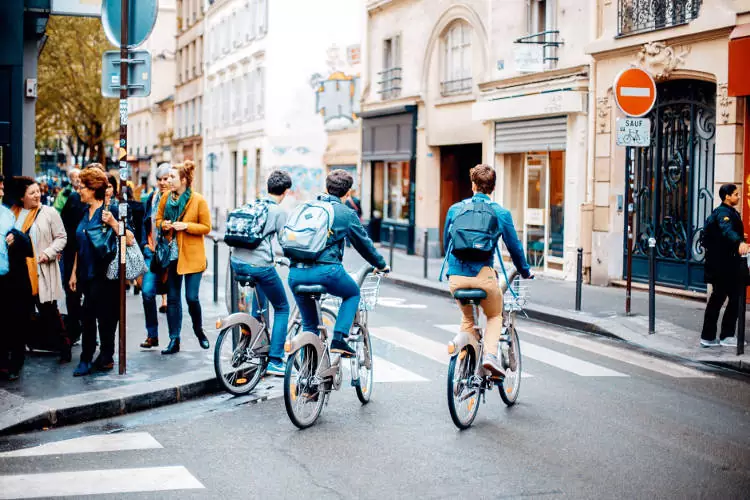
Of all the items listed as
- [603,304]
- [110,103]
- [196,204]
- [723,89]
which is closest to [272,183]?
[196,204]

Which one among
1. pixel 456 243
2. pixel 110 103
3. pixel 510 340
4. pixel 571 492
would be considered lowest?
pixel 571 492

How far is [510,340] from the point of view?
321 inches

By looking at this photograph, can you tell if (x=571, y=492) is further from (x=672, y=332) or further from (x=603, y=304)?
(x=603, y=304)

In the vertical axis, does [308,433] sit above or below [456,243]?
below

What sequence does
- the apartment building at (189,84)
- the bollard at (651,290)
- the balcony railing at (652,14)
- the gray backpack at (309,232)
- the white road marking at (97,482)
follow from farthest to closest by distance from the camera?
the apartment building at (189,84) → the balcony railing at (652,14) → the bollard at (651,290) → the gray backpack at (309,232) → the white road marking at (97,482)

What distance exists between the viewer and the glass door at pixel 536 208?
21.4 meters

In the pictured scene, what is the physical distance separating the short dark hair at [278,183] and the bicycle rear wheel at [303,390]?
5.78 ft

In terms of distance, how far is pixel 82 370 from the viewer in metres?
9.05

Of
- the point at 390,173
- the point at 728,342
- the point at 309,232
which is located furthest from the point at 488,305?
the point at 390,173

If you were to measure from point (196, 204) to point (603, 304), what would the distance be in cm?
740

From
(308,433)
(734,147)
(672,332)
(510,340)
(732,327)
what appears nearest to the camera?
(308,433)

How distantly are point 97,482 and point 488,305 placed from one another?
302cm

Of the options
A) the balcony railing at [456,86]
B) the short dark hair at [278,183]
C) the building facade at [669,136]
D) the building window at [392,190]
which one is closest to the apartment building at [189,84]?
the building window at [392,190]

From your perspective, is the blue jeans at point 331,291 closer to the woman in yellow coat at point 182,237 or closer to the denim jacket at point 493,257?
the denim jacket at point 493,257
